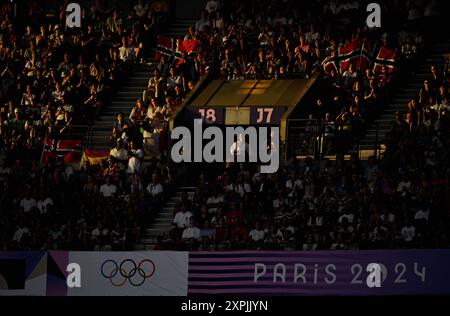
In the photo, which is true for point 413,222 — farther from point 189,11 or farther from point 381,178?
point 189,11

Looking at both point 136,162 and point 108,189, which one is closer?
point 108,189

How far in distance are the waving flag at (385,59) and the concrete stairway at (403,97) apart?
0.76 metres

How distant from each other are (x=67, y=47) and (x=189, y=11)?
4256 millimetres

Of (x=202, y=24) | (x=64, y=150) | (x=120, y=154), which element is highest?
(x=202, y=24)

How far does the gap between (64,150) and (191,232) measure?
6.17m

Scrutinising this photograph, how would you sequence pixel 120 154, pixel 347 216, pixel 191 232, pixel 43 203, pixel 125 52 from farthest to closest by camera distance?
pixel 125 52 < pixel 120 154 < pixel 43 203 < pixel 191 232 < pixel 347 216

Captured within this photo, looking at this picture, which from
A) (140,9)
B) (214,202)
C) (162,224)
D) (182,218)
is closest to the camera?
(182,218)

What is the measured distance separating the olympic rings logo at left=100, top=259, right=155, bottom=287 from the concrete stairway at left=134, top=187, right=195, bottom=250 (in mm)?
1953

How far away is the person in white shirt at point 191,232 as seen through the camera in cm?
3325

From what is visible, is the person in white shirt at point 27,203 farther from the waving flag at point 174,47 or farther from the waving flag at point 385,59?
the waving flag at point 385,59

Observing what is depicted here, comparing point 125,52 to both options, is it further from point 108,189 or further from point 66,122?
point 108,189

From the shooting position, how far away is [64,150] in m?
38.4

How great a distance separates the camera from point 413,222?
3172 cm

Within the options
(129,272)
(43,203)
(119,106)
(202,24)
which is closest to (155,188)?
(43,203)
